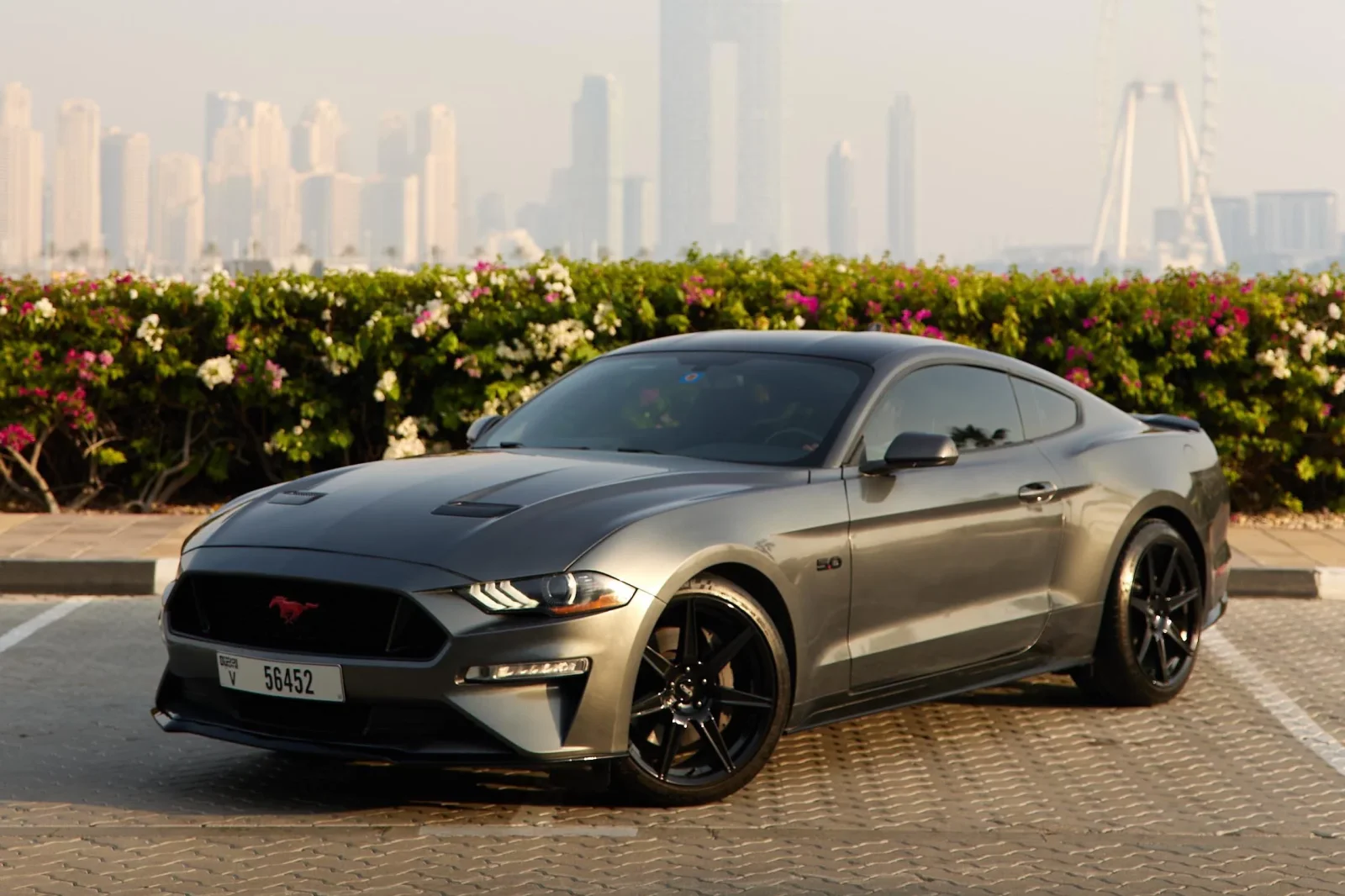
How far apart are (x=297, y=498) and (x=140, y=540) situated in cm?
599

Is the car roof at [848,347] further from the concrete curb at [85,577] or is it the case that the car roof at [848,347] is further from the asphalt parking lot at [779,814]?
the concrete curb at [85,577]

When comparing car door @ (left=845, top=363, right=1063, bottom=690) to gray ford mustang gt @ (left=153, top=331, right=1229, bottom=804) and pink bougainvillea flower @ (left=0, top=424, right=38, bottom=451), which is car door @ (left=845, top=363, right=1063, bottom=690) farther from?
pink bougainvillea flower @ (left=0, top=424, right=38, bottom=451)

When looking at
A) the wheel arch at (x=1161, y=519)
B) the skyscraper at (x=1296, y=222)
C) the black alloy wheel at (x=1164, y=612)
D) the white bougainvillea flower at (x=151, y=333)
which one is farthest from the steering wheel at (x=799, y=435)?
the skyscraper at (x=1296, y=222)

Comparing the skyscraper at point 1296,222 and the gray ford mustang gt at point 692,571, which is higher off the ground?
the skyscraper at point 1296,222

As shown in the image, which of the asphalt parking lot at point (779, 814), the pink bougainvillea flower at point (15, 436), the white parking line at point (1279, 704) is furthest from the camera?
the pink bougainvillea flower at point (15, 436)

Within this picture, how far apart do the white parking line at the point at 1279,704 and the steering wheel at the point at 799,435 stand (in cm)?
211

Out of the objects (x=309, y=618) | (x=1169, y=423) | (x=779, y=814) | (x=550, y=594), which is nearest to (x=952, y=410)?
(x=1169, y=423)

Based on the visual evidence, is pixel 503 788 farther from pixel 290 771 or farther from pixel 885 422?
pixel 885 422

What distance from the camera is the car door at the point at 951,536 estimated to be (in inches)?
238

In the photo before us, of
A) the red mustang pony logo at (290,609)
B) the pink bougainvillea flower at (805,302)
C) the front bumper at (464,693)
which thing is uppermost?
the pink bougainvillea flower at (805,302)

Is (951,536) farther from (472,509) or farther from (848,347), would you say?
(472,509)

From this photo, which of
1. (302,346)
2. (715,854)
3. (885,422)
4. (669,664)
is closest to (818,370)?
(885,422)

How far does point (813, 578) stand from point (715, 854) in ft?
3.55

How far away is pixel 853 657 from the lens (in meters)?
5.94
